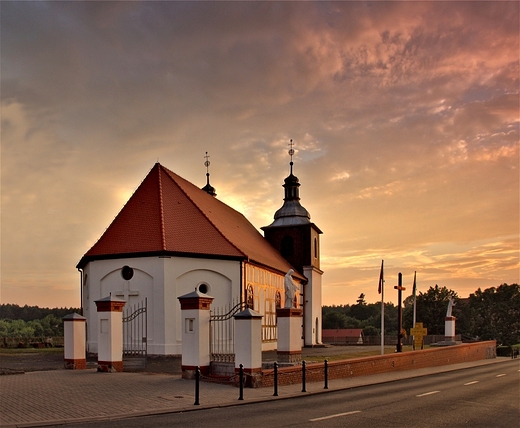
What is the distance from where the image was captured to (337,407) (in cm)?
1334

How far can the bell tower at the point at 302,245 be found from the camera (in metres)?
46.8

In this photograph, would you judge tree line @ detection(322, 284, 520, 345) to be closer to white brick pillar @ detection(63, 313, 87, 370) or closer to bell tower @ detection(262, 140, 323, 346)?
bell tower @ detection(262, 140, 323, 346)

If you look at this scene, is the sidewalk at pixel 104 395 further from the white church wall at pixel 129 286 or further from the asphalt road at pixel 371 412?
the white church wall at pixel 129 286

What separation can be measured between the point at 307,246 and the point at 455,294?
5442 cm

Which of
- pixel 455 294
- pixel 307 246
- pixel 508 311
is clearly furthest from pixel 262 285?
pixel 508 311

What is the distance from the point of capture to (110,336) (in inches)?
776

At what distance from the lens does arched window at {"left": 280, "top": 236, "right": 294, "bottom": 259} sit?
4762 centimetres

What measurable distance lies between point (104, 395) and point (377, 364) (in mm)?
12603

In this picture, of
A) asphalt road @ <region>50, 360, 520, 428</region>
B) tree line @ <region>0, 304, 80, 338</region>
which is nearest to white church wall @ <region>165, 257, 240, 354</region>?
asphalt road @ <region>50, 360, 520, 428</region>

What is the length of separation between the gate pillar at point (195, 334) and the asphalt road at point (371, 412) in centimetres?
384

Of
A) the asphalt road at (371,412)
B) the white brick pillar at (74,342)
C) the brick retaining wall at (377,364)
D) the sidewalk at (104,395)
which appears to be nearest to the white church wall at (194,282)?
the white brick pillar at (74,342)

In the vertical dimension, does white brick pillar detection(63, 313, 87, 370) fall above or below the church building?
below

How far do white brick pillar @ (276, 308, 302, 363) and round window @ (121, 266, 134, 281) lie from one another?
1074 cm

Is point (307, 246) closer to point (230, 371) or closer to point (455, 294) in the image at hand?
point (230, 371)
